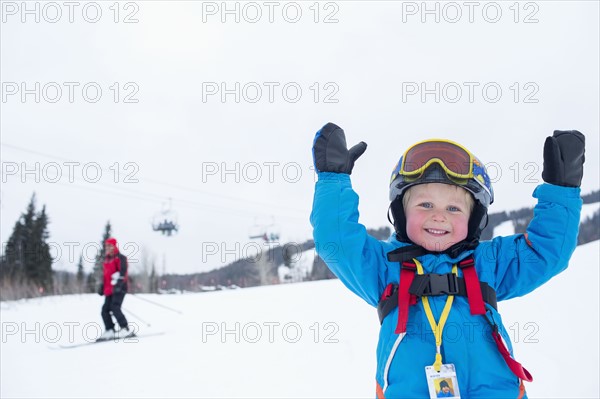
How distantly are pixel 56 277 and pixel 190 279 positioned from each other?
34108 millimetres

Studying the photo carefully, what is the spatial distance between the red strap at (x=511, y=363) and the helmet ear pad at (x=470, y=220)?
0.65 metres

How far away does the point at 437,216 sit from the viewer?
2650mm

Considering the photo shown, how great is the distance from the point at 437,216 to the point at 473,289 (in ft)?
1.52

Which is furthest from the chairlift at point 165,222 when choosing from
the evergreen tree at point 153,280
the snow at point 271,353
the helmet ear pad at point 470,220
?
the evergreen tree at point 153,280

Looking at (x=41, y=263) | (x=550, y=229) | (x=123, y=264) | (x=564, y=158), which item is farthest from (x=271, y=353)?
(x=41, y=263)

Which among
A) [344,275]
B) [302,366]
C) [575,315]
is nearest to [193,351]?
[302,366]

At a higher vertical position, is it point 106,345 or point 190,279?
point 106,345

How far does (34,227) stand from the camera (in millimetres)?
45719

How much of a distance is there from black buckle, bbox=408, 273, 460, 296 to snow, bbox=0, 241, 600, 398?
2.89m

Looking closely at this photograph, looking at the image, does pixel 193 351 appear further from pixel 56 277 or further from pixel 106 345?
pixel 56 277

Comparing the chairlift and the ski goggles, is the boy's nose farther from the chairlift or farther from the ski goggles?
the chairlift

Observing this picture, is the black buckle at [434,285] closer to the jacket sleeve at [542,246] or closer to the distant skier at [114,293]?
the jacket sleeve at [542,246]

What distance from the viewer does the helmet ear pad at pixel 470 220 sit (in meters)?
2.84

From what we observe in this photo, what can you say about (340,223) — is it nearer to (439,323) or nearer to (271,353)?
(439,323)
